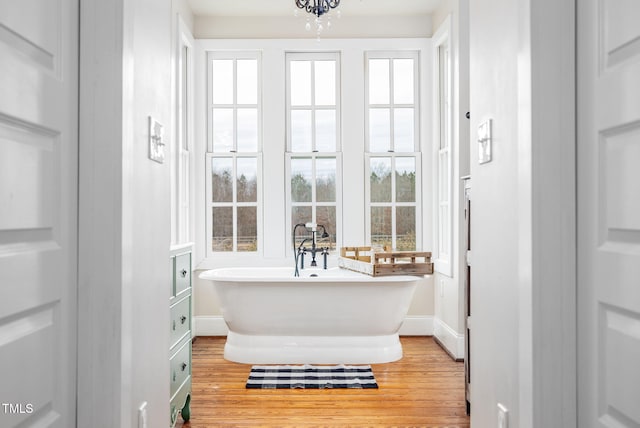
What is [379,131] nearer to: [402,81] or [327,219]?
[402,81]

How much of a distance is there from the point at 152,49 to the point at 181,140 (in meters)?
2.79

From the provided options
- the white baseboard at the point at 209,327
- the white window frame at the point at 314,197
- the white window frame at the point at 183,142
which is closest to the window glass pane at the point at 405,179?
the white window frame at the point at 314,197

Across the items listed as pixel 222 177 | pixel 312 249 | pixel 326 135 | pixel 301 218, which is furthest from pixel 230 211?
pixel 326 135

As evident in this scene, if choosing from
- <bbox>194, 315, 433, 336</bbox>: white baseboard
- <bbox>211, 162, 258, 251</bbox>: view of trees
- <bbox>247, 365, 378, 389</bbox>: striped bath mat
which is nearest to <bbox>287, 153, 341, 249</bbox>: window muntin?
<bbox>211, 162, 258, 251</bbox>: view of trees

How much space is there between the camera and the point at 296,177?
510 cm

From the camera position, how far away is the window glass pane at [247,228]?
16.6 feet

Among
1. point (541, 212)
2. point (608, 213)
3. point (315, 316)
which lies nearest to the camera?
point (608, 213)

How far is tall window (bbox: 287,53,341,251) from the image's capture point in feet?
16.6

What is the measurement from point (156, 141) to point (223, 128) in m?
3.29

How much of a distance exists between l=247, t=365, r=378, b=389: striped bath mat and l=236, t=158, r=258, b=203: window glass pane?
182 centimetres

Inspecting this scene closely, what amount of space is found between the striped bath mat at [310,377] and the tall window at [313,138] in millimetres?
1537

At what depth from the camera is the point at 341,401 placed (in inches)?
125

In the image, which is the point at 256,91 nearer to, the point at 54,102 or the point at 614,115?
the point at 54,102

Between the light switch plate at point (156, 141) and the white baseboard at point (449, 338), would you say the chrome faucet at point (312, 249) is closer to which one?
the white baseboard at point (449, 338)
